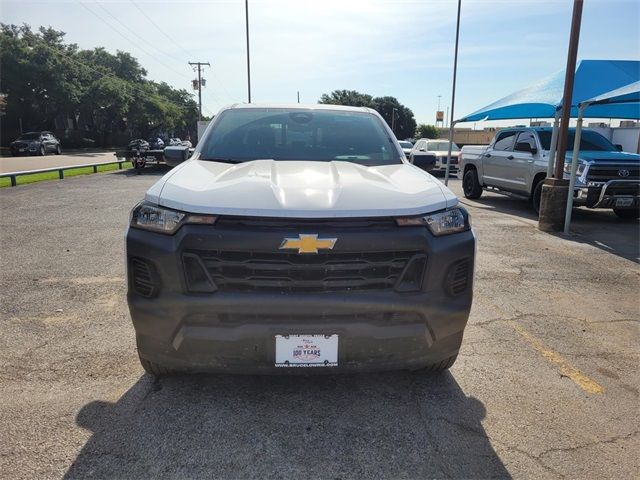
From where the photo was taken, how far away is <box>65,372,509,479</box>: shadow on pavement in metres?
2.39

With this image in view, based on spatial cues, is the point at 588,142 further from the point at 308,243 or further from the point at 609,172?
the point at 308,243

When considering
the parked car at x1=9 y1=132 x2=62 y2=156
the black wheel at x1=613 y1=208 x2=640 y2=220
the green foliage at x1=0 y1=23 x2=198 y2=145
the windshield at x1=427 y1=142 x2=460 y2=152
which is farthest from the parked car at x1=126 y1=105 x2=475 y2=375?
the green foliage at x1=0 y1=23 x2=198 y2=145

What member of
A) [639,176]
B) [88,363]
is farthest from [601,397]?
[639,176]

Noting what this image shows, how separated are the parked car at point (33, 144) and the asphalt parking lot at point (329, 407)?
31.3 m

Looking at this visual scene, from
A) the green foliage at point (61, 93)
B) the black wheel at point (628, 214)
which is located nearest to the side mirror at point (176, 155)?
the black wheel at point (628, 214)

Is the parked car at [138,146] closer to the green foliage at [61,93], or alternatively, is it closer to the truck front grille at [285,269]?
the green foliage at [61,93]

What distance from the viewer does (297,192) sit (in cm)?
262

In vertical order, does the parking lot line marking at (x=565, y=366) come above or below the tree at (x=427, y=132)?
below

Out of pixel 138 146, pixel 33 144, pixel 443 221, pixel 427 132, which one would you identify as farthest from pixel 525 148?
pixel 427 132

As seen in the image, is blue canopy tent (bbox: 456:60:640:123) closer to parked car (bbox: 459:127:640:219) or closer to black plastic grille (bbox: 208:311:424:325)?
parked car (bbox: 459:127:640:219)

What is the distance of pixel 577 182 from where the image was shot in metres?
9.15

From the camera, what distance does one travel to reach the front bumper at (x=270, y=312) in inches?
95.7

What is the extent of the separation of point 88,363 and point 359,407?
6.37 feet

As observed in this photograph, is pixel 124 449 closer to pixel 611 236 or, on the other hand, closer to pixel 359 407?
pixel 359 407
